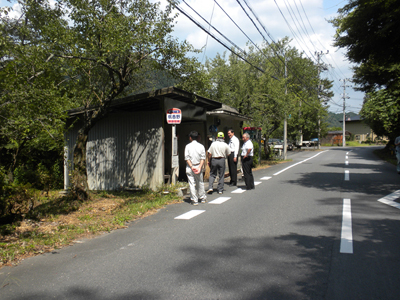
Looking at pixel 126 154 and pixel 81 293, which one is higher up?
pixel 126 154

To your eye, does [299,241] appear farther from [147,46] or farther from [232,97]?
[232,97]

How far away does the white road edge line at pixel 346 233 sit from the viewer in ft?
16.1

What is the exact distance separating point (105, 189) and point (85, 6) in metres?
6.36

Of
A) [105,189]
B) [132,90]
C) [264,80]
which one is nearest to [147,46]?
[132,90]

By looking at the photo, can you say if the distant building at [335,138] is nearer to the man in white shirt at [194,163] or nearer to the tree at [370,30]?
the tree at [370,30]

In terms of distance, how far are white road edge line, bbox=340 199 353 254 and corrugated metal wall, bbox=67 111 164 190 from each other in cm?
580

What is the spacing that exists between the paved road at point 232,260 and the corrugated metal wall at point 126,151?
361cm

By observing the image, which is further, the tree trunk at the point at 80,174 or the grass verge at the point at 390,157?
the grass verge at the point at 390,157

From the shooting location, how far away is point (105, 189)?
11961 mm

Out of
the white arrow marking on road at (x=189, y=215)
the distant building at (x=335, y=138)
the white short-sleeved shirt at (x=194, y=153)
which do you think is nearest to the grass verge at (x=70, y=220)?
the white arrow marking on road at (x=189, y=215)

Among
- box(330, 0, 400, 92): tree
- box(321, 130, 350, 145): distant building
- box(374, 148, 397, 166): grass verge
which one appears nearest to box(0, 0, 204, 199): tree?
box(330, 0, 400, 92): tree

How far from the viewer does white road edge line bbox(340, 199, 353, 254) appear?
490cm

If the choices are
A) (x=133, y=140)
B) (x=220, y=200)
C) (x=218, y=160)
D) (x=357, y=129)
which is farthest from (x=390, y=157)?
(x=357, y=129)

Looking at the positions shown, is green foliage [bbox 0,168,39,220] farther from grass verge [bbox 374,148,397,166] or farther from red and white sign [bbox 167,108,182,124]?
grass verge [bbox 374,148,397,166]
